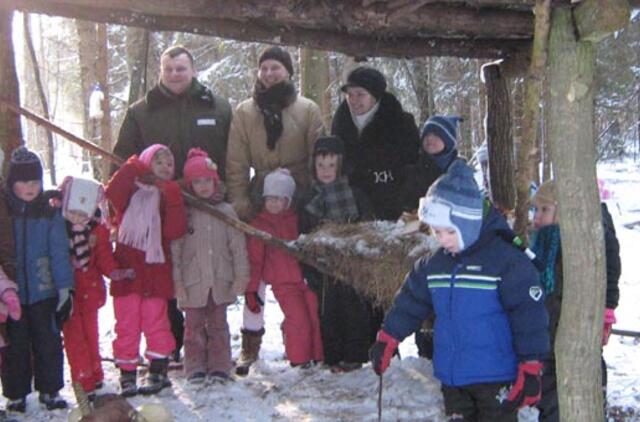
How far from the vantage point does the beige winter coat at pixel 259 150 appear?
5.55 m

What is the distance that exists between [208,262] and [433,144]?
1902mm

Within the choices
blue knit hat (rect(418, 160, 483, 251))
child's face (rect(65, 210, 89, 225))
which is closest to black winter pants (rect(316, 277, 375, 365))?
child's face (rect(65, 210, 89, 225))

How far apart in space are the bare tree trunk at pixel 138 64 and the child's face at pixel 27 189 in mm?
4129

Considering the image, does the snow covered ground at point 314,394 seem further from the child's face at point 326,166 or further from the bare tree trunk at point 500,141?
the bare tree trunk at point 500,141

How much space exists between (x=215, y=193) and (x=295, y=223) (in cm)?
66

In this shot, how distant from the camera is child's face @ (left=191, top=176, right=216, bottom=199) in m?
5.20

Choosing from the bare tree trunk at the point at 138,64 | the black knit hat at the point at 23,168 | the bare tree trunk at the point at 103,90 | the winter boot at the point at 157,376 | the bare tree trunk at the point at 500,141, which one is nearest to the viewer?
the black knit hat at the point at 23,168

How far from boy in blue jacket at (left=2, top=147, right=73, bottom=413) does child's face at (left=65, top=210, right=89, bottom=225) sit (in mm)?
64

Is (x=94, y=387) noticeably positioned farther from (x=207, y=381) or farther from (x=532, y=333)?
(x=532, y=333)

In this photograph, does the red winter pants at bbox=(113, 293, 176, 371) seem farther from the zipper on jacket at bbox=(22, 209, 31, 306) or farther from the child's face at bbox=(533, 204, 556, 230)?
the child's face at bbox=(533, 204, 556, 230)

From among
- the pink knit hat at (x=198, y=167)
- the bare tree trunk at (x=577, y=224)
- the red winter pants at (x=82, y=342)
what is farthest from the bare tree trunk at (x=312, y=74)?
the bare tree trunk at (x=577, y=224)

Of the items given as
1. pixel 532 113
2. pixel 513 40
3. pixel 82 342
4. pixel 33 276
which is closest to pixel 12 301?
pixel 33 276

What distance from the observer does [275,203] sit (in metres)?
5.41

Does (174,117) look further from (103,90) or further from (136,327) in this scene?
(103,90)
